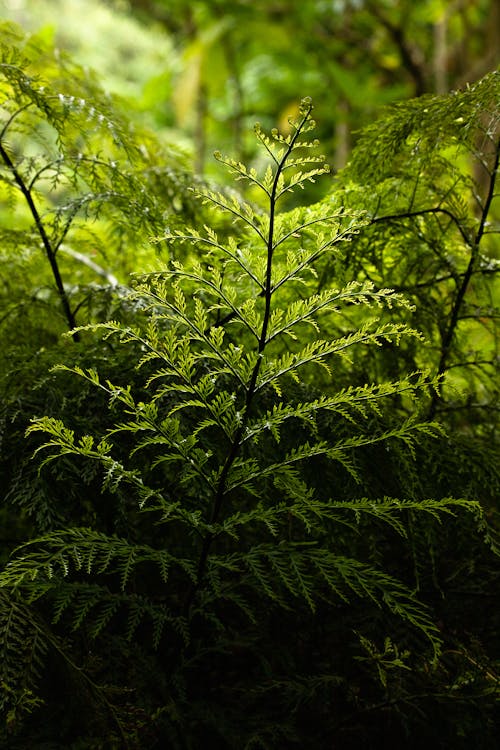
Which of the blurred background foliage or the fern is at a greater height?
the blurred background foliage

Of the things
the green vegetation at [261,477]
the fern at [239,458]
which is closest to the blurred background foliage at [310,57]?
the green vegetation at [261,477]

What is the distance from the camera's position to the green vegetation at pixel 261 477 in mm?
661

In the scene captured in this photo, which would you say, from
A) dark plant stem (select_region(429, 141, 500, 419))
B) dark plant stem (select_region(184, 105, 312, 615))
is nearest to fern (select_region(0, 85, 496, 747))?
dark plant stem (select_region(184, 105, 312, 615))

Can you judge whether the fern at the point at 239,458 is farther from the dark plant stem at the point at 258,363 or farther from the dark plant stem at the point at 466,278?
the dark plant stem at the point at 466,278

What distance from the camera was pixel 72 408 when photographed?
834 millimetres

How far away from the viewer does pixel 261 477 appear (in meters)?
0.71

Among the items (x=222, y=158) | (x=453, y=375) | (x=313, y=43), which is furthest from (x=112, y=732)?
(x=313, y=43)

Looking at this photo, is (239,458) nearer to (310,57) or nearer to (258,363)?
(258,363)

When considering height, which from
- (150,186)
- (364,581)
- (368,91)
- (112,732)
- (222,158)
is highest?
(368,91)

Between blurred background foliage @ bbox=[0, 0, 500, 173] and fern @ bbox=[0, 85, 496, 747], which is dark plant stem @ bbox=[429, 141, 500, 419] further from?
blurred background foliage @ bbox=[0, 0, 500, 173]

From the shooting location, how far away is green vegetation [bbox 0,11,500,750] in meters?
0.66

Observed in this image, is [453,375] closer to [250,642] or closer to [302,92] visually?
[250,642]

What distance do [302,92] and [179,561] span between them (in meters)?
4.95

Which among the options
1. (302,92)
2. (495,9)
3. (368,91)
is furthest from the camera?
(302,92)
